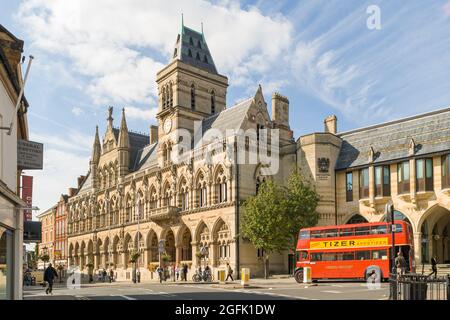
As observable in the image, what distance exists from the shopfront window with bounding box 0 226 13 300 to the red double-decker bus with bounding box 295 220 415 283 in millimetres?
22475

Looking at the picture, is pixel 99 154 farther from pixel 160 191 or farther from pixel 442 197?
pixel 442 197

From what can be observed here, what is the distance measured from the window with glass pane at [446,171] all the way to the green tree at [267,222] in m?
13.1

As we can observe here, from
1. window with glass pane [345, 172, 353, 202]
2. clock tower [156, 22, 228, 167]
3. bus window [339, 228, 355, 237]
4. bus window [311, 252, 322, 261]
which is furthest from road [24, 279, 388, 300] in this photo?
clock tower [156, 22, 228, 167]

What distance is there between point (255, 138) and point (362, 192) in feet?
37.9

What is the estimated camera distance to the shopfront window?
50.3ft

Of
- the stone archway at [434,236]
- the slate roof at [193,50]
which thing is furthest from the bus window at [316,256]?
the slate roof at [193,50]

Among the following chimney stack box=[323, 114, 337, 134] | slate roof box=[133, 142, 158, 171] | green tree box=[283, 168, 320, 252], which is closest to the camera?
green tree box=[283, 168, 320, 252]

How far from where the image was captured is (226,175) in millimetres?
49531

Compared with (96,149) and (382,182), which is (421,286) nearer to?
(382,182)

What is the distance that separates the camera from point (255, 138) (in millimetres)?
51062

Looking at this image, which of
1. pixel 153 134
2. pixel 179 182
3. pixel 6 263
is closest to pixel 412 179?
pixel 179 182

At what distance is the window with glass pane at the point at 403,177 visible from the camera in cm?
4381

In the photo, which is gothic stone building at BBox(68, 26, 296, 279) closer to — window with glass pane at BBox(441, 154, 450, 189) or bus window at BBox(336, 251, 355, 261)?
bus window at BBox(336, 251, 355, 261)
